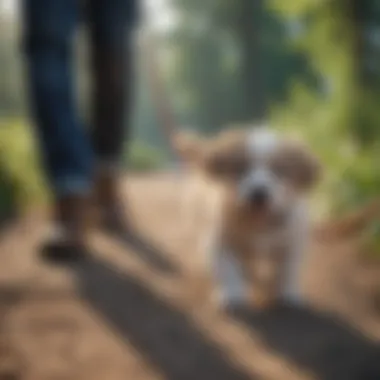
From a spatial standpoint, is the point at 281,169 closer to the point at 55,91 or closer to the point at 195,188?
the point at 195,188

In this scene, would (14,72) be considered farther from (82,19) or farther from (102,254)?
(102,254)

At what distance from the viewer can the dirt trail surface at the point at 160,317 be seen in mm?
666

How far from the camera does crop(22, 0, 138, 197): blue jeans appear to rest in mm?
826

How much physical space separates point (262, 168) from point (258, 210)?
0.13 feet

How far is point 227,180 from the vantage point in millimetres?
797

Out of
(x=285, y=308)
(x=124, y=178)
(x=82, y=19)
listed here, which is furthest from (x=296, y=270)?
(x=82, y=19)

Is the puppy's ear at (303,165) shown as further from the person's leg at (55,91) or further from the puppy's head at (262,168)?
the person's leg at (55,91)

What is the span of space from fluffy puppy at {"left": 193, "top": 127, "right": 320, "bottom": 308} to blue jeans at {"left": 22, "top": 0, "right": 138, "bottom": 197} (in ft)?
0.38

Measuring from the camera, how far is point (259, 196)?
81cm

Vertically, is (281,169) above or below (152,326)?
above

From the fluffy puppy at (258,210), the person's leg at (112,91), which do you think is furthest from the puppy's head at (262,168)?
the person's leg at (112,91)

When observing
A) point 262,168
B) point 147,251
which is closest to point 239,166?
point 262,168

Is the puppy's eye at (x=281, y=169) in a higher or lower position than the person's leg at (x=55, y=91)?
higher

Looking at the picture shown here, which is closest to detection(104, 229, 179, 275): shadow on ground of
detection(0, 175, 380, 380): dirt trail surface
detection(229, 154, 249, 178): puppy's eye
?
detection(0, 175, 380, 380): dirt trail surface
